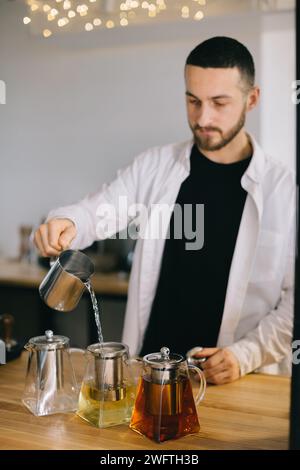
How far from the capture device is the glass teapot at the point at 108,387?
1.03 metres

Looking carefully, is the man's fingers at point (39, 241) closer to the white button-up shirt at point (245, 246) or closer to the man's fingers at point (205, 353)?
the white button-up shirt at point (245, 246)

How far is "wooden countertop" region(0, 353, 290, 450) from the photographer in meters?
0.97

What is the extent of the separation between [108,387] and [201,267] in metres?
0.57

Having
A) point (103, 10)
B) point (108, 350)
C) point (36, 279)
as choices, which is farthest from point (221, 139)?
point (36, 279)

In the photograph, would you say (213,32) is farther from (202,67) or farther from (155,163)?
(155,163)

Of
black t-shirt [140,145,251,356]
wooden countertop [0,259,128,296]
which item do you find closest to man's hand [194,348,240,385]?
black t-shirt [140,145,251,356]

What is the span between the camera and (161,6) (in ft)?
4.75

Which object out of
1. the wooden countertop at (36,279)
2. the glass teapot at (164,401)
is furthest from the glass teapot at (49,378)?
the wooden countertop at (36,279)

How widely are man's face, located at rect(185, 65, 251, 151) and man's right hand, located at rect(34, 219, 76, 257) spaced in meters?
0.41

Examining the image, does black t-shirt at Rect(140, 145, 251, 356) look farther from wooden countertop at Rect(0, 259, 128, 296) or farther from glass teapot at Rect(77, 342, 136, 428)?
wooden countertop at Rect(0, 259, 128, 296)
